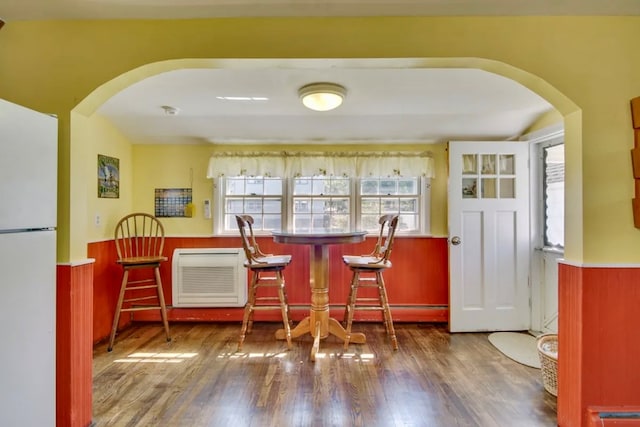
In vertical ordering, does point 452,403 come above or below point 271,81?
below

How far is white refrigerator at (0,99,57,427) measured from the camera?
130 centimetres

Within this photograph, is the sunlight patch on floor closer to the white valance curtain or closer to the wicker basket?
the white valance curtain

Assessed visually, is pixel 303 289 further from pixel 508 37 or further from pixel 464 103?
pixel 508 37

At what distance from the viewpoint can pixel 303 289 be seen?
3443 mm

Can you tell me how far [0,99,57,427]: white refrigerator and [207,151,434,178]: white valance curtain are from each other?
6.17 ft

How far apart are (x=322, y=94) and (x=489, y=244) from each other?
2168 mm

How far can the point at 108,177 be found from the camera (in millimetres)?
3070

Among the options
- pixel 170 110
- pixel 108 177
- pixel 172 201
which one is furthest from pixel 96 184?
pixel 170 110

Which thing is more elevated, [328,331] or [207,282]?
[207,282]

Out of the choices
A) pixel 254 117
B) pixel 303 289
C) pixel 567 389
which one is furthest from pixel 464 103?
pixel 303 289

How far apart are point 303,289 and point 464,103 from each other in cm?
232

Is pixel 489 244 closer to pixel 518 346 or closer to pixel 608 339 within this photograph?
pixel 518 346

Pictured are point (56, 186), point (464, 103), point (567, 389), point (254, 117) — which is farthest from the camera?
point (254, 117)

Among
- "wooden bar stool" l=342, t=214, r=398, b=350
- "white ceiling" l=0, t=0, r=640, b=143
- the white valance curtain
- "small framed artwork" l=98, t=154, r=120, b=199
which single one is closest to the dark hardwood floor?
"wooden bar stool" l=342, t=214, r=398, b=350
